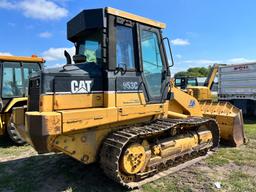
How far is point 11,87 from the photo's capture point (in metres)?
8.71

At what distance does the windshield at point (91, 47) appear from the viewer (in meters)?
5.27

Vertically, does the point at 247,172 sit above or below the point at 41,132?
below

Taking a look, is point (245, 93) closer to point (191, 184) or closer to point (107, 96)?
point (191, 184)

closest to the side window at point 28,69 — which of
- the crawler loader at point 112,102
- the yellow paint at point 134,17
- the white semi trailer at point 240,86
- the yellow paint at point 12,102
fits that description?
the yellow paint at point 12,102

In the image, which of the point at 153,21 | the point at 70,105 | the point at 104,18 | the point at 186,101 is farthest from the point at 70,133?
the point at 186,101

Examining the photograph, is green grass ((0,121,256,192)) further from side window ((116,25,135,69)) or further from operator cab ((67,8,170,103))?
side window ((116,25,135,69))

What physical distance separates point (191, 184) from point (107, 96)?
2.17 metres

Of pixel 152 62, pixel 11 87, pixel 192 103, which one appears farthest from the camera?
pixel 11 87

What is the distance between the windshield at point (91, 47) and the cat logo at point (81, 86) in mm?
580

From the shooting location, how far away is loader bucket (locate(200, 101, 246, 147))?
25.0 ft

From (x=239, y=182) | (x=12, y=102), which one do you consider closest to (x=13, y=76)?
(x=12, y=102)

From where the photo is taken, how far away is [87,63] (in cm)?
525

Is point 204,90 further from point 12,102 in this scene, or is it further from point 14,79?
point 12,102

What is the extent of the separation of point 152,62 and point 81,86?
171cm
